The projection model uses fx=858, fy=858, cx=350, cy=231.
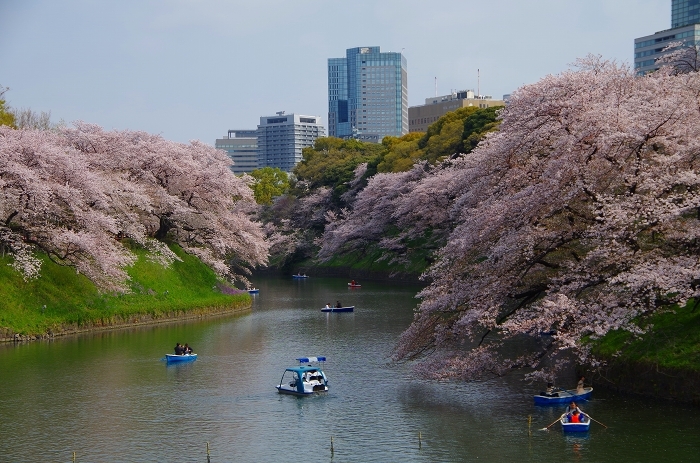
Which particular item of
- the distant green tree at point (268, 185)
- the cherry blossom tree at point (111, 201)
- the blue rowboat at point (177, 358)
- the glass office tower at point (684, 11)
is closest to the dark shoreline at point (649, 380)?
the blue rowboat at point (177, 358)

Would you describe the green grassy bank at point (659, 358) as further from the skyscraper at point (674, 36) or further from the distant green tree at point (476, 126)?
the skyscraper at point (674, 36)

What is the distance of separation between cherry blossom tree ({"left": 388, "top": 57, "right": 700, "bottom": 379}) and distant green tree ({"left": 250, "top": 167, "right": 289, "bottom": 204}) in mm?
101931

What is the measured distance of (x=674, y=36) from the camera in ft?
512

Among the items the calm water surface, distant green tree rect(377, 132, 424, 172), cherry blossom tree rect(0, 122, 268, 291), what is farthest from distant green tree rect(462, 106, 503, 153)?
the calm water surface

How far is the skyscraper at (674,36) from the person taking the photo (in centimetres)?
15238

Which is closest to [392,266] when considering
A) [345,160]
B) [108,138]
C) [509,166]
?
[345,160]

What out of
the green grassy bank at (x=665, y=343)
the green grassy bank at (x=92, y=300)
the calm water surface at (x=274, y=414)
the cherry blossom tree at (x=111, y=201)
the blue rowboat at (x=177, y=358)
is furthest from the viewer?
the cherry blossom tree at (x=111, y=201)

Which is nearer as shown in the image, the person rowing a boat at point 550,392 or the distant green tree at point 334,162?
the person rowing a boat at point 550,392

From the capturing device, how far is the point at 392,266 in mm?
90062

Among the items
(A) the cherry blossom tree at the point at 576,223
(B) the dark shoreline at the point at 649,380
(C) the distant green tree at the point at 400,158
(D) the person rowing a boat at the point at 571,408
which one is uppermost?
(C) the distant green tree at the point at 400,158

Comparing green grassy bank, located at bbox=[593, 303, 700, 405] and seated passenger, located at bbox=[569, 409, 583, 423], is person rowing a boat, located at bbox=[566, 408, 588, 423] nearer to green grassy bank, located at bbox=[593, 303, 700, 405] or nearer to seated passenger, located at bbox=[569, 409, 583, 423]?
seated passenger, located at bbox=[569, 409, 583, 423]

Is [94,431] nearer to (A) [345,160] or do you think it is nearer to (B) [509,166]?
(B) [509,166]

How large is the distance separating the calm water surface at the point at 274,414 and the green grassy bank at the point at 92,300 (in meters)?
2.46

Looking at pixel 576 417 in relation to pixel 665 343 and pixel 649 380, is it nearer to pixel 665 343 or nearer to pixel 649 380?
pixel 649 380
